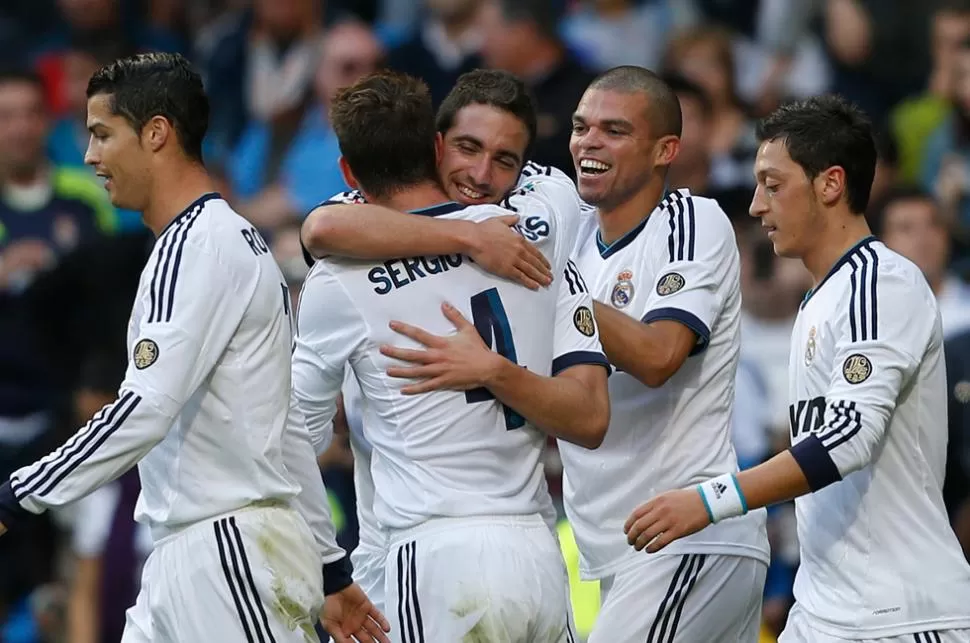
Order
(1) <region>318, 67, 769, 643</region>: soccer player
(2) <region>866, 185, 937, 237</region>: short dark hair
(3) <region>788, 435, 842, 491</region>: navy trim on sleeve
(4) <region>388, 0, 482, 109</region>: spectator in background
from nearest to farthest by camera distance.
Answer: (3) <region>788, 435, 842, 491</region>: navy trim on sleeve
(1) <region>318, 67, 769, 643</region>: soccer player
(2) <region>866, 185, 937, 237</region>: short dark hair
(4) <region>388, 0, 482, 109</region>: spectator in background

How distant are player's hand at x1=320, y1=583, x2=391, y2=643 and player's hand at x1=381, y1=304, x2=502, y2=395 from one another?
864 millimetres

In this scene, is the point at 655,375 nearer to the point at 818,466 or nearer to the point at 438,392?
the point at 818,466

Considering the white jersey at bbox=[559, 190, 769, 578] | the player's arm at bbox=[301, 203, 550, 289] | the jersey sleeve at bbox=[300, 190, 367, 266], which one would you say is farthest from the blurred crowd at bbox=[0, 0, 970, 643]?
the player's arm at bbox=[301, 203, 550, 289]

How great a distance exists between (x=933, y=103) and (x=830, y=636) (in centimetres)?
621

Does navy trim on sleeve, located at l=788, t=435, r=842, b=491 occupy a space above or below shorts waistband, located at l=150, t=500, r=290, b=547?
below

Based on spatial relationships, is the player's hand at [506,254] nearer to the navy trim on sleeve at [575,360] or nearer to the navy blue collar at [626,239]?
the navy trim on sleeve at [575,360]

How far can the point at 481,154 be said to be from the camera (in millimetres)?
5715

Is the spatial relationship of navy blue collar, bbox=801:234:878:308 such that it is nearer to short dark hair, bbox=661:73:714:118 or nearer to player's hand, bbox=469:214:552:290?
player's hand, bbox=469:214:552:290

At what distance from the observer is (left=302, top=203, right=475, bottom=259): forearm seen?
5.02m

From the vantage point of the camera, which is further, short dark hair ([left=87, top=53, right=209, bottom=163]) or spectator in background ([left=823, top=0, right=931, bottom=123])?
spectator in background ([left=823, top=0, right=931, bottom=123])

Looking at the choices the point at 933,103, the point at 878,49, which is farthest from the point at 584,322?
the point at 878,49

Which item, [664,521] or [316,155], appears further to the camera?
[316,155]

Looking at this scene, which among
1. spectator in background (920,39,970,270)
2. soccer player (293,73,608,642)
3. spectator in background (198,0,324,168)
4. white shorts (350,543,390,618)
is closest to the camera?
soccer player (293,73,608,642)

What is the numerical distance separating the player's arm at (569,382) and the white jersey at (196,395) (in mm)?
685
